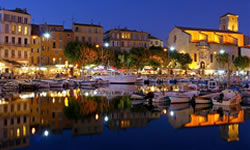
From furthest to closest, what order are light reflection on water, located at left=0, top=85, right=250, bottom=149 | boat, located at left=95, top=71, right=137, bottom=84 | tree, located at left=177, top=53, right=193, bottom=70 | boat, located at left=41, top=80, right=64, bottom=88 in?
tree, located at left=177, top=53, right=193, bottom=70 < boat, located at left=95, top=71, right=137, bottom=84 < boat, located at left=41, top=80, right=64, bottom=88 < light reflection on water, located at left=0, top=85, right=250, bottom=149

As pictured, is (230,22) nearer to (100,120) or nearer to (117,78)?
(117,78)

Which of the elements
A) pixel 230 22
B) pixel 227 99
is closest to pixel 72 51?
pixel 227 99

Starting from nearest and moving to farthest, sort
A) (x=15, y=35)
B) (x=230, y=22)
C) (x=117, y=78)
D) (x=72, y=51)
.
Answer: (x=117, y=78) → (x=15, y=35) → (x=72, y=51) → (x=230, y=22)

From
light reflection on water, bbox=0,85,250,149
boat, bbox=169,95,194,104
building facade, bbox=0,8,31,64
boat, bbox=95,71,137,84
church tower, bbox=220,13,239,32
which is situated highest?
church tower, bbox=220,13,239,32

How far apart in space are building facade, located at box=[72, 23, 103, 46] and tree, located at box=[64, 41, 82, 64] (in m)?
5.70

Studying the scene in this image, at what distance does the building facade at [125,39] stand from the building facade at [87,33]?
5.24 metres

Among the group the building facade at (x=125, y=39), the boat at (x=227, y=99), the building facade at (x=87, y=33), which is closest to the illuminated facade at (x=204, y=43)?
the building facade at (x=125, y=39)

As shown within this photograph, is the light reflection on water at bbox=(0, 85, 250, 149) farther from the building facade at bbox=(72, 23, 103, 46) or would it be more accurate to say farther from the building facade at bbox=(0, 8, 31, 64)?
the building facade at bbox=(72, 23, 103, 46)

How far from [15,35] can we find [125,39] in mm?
28642

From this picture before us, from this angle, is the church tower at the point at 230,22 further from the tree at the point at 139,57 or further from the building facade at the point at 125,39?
the tree at the point at 139,57

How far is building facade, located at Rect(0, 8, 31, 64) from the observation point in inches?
1967

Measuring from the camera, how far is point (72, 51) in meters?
56.0

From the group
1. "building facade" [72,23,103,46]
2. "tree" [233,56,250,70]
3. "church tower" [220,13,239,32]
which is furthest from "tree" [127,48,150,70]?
"church tower" [220,13,239,32]

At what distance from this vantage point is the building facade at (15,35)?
50.0m
